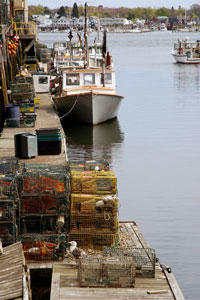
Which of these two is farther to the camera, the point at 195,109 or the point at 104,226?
the point at 195,109

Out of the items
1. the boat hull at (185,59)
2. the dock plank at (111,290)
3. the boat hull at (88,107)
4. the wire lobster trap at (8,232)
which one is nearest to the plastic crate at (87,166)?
the wire lobster trap at (8,232)

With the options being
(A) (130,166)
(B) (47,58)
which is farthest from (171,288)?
(B) (47,58)

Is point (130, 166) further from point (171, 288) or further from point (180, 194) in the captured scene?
point (171, 288)

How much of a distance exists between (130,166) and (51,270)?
14.0 metres

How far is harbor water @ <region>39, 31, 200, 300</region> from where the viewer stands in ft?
53.2

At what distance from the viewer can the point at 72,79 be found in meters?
34.5

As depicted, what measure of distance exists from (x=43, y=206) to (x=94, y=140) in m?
19.3

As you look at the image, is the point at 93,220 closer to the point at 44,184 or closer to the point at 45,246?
the point at 45,246

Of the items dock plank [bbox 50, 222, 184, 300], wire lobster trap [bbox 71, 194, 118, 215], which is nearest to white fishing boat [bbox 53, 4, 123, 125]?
wire lobster trap [bbox 71, 194, 118, 215]

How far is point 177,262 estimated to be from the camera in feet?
49.3

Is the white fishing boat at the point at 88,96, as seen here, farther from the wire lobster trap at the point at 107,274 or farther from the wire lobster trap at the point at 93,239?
the wire lobster trap at the point at 107,274

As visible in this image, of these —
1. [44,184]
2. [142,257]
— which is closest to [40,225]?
[44,184]

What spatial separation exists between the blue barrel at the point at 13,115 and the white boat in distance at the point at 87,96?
827 cm

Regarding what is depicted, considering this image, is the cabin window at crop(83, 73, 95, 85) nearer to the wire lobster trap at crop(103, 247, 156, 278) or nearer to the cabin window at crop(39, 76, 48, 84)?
the cabin window at crop(39, 76, 48, 84)
